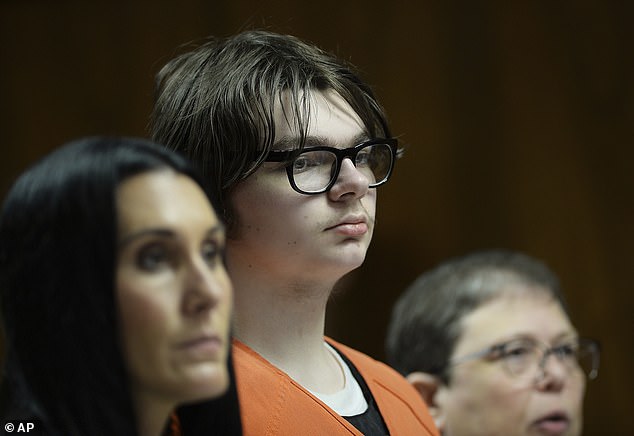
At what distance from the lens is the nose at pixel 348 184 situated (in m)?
1.33

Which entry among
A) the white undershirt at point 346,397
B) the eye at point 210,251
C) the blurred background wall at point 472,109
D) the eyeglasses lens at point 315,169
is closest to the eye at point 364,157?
the eyeglasses lens at point 315,169

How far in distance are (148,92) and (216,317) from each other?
76.0 inches

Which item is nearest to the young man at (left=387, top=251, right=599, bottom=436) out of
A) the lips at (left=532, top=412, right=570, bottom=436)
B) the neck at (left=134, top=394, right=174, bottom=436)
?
the lips at (left=532, top=412, right=570, bottom=436)

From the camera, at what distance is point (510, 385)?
80.0 inches

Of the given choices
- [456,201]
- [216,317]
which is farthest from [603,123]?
[216,317]

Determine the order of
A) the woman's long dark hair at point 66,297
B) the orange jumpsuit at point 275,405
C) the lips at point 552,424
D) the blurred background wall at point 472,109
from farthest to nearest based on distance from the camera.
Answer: the blurred background wall at point 472,109, the lips at point 552,424, the orange jumpsuit at point 275,405, the woman's long dark hair at point 66,297

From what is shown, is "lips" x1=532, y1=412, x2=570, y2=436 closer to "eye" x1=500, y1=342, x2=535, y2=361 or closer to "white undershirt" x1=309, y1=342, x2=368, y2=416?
"eye" x1=500, y1=342, x2=535, y2=361

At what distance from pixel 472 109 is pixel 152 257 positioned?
6.73 ft

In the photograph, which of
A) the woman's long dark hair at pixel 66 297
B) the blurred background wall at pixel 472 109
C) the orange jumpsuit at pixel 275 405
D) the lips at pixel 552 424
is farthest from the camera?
the blurred background wall at pixel 472 109

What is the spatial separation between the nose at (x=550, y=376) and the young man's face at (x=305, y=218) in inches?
31.9

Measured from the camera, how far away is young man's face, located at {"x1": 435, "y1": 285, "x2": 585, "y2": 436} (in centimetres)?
202

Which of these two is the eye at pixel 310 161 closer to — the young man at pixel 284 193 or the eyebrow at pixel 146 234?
the young man at pixel 284 193

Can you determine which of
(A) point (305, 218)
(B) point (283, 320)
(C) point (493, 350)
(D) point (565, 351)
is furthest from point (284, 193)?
(D) point (565, 351)

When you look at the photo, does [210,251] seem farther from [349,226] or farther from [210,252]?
[349,226]
